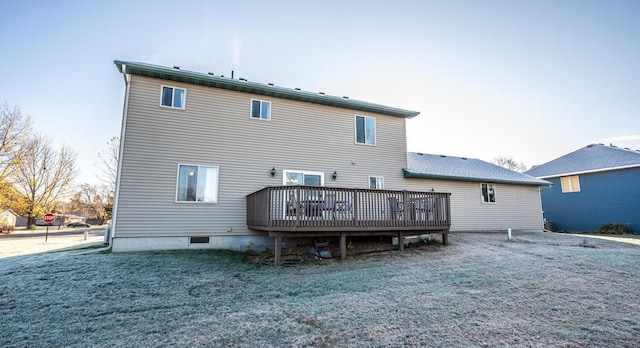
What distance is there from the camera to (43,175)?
2617 cm

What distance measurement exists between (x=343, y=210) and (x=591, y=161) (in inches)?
757

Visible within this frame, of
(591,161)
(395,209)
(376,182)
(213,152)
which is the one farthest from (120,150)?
(591,161)

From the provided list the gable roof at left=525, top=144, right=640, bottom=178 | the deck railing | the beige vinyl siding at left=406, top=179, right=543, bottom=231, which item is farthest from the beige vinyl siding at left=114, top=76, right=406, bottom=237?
the gable roof at left=525, top=144, right=640, bottom=178

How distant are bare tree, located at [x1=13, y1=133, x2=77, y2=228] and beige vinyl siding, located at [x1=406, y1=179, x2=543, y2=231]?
99.8 feet

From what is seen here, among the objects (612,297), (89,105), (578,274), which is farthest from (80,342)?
(89,105)

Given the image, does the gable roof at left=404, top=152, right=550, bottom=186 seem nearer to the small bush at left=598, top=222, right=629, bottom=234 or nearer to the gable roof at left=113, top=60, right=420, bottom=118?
the gable roof at left=113, top=60, right=420, bottom=118

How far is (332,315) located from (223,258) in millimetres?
4897

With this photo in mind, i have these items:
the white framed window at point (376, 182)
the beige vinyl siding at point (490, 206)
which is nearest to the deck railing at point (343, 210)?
the white framed window at point (376, 182)

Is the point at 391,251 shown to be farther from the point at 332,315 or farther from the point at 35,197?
the point at 35,197

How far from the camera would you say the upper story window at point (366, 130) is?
11.6m

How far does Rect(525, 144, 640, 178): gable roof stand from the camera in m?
16.9

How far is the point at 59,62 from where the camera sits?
11477 millimetres

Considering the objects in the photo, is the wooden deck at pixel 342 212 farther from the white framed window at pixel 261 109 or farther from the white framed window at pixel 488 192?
the white framed window at pixel 488 192

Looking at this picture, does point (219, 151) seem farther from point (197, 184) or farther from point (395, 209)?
point (395, 209)
